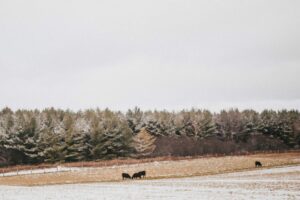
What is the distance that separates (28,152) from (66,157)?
790 centimetres

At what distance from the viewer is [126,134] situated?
109 meters

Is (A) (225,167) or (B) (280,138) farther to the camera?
(B) (280,138)

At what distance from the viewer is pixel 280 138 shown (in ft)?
509

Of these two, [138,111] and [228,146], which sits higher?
[138,111]

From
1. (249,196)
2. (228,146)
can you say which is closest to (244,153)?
(228,146)

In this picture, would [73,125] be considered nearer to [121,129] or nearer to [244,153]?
[121,129]

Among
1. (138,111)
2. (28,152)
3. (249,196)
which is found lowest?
(249,196)

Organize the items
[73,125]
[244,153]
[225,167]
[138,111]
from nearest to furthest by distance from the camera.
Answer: [225,167] → [73,125] → [244,153] → [138,111]

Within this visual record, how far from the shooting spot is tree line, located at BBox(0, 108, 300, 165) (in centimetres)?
9375

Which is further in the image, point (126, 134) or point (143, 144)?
point (143, 144)

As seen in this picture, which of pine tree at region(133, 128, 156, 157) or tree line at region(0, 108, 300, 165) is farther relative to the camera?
pine tree at region(133, 128, 156, 157)

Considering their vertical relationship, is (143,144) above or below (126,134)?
below

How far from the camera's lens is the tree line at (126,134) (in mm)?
93750

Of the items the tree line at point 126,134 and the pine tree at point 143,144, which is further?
the pine tree at point 143,144
